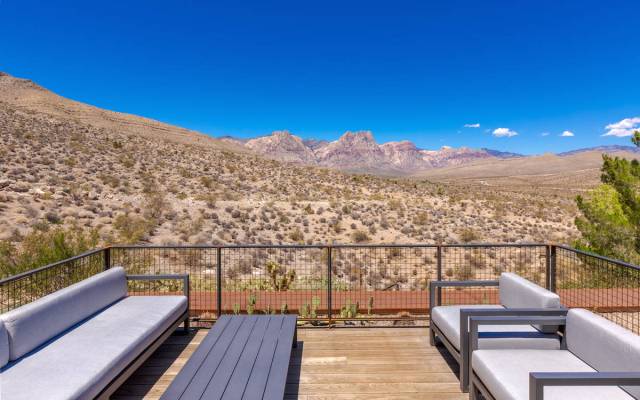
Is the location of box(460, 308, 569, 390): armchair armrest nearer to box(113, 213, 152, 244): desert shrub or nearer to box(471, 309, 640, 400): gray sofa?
box(471, 309, 640, 400): gray sofa

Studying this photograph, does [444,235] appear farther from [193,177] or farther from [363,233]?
[193,177]

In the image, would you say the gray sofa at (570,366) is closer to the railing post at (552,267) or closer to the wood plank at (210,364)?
the railing post at (552,267)

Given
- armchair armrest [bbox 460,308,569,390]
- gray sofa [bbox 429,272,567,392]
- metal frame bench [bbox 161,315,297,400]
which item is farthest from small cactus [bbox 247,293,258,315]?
armchair armrest [bbox 460,308,569,390]

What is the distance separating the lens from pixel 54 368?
3383mm

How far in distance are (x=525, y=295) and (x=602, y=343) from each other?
1.24 metres

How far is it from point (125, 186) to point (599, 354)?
82.8ft

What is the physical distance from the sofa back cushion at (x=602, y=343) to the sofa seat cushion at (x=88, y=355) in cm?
414

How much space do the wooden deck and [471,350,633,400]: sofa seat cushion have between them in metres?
0.66

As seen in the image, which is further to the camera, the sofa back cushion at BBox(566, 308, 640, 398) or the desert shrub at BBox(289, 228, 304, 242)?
the desert shrub at BBox(289, 228, 304, 242)

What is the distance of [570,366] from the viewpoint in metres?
3.54

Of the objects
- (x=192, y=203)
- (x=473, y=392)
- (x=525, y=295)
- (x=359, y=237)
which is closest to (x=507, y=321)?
(x=473, y=392)

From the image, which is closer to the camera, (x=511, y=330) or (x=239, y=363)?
(x=239, y=363)

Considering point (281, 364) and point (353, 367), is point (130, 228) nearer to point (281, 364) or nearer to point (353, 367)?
point (353, 367)

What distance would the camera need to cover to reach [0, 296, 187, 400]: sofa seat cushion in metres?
3.09
